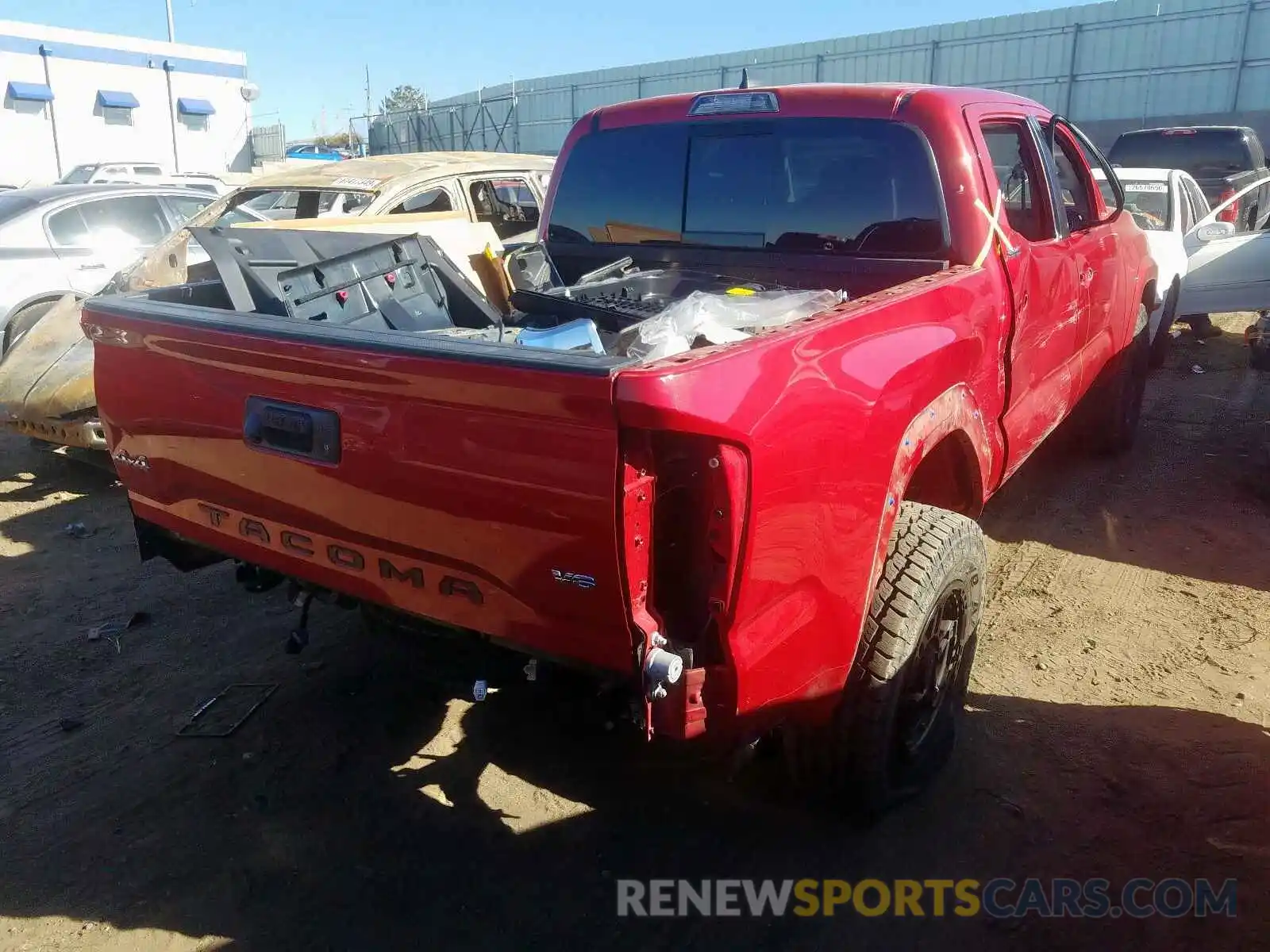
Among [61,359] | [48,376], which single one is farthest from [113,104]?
[48,376]

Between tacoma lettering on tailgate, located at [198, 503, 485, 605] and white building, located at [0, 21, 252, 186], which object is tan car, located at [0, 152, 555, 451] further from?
white building, located at [0, 21, 252, 186]

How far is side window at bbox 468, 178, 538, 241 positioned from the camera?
731 centimetres

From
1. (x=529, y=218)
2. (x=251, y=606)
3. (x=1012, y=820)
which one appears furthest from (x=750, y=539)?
(x=529, y=218)

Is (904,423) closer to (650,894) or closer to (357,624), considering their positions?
(650,894)

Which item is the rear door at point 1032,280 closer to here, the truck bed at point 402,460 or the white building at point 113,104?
the truck bed at point 402,460

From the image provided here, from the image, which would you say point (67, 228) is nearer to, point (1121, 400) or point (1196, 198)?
point (1121, 400)

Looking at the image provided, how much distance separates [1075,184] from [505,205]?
4.30 meters

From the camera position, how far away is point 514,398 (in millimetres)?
1939

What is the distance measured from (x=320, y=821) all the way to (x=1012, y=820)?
2024 mm

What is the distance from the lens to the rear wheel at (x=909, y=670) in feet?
8.37

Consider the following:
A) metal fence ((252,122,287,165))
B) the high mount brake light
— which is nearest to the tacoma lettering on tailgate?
the high mount brake light

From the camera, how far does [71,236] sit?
293 inches

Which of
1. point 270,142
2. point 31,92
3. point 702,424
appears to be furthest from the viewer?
point 270,142

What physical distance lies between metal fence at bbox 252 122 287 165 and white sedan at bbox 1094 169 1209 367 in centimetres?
3466
